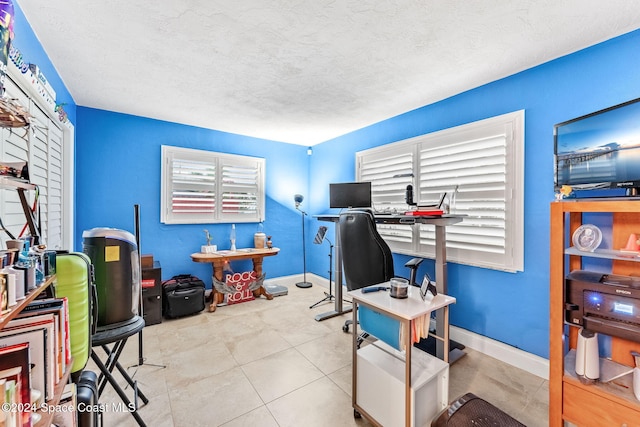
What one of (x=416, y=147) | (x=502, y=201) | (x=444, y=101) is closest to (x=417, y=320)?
(x=502, y=201)

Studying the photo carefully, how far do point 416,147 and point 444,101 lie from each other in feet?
1.81

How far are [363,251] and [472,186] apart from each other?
4.17ft

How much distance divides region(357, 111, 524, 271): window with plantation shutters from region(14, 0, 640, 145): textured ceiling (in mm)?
512

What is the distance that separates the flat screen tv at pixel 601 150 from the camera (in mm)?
1537

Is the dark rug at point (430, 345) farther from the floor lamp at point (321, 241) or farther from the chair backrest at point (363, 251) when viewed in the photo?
the floor lamp at point (321, 241)

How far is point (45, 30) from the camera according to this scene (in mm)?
1832

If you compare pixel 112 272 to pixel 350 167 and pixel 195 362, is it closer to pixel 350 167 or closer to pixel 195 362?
pixel 195 362

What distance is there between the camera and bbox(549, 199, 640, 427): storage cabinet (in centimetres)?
140

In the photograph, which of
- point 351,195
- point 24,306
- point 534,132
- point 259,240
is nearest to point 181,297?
point 259,240

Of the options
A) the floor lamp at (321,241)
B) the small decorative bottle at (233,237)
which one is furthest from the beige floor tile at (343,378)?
the small decorative bottle at (233,237)

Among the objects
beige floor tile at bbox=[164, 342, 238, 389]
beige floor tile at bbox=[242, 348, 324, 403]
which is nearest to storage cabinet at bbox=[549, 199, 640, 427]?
beige floor tile at bbox=[242, 348, 324, 403]

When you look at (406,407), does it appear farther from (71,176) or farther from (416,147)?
(71,176)

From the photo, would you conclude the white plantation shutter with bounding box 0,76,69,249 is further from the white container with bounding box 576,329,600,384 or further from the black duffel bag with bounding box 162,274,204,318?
the white container with bounding box 576,329,600,384

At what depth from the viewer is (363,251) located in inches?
98.7
